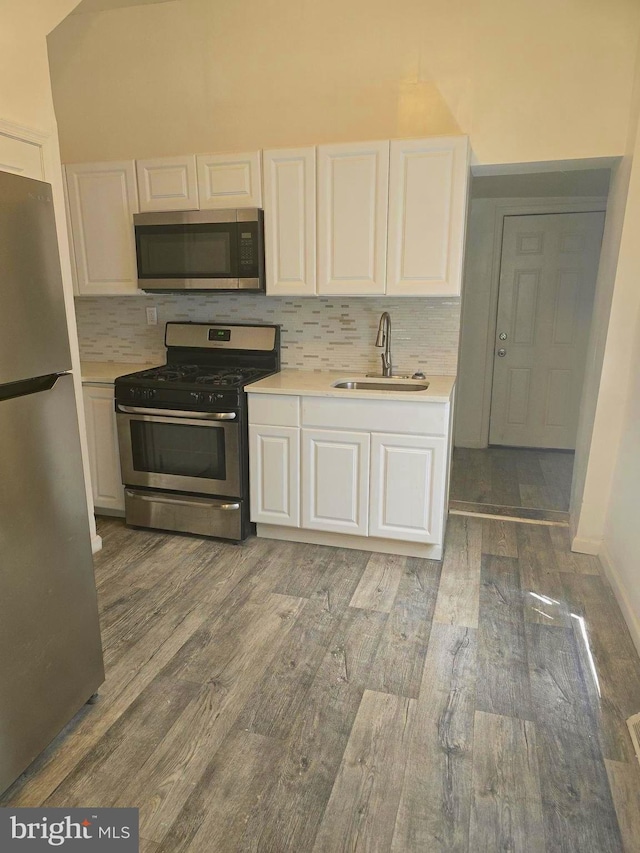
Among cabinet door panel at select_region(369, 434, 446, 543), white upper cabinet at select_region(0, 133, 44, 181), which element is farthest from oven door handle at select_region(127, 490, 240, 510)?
white upper cabinet at select_region(0, 133, 44, 181)

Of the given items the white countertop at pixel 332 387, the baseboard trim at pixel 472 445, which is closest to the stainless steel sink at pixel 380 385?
the white countertop at pixel 332 387

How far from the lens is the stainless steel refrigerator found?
1.36m

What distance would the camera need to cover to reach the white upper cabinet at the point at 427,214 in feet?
8.61

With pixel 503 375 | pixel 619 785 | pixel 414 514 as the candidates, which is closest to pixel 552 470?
pixel 503 375

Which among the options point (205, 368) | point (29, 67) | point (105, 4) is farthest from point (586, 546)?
point (105, 4)

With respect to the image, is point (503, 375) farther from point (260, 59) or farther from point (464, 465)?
point (260, 59)

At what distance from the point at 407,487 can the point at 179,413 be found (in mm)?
1252

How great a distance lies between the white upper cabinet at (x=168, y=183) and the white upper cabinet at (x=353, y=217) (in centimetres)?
72

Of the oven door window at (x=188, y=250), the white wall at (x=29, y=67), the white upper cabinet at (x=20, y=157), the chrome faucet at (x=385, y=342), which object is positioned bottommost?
the chrome faucet at (x=385, y=342)

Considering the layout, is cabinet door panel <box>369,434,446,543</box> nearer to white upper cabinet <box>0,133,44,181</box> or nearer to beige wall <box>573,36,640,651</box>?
beige wall <box>573,36,640,651</box>

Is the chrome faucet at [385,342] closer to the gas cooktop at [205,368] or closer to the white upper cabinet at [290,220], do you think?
the white upper cabinet at [290,220]

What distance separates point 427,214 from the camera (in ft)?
8.81

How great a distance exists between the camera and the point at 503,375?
4.91 m

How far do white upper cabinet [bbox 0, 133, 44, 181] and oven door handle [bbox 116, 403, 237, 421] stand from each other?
1184 mm
